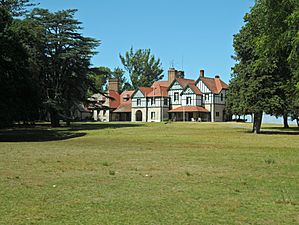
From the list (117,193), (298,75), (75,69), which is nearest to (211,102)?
(75,69)

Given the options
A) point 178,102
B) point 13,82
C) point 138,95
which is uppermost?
point 138,95

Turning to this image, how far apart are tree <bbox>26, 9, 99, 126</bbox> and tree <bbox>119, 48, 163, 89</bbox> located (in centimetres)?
7638

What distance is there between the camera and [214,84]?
304 ft

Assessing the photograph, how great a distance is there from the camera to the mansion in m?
89.8

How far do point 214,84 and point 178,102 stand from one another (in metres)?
8.70

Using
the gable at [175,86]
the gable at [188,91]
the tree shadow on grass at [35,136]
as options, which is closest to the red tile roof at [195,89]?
the gable at [188,91]

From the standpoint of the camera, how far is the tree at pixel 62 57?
184 ft

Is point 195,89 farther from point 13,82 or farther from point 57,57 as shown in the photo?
point 13,82

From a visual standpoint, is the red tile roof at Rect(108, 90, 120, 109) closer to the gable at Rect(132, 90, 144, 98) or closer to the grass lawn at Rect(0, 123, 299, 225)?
the gable at Rect(132, 90, 144, 98)

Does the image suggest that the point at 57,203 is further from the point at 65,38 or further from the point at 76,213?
the point at 65,38

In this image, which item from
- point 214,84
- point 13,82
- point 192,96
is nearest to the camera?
point 13,82

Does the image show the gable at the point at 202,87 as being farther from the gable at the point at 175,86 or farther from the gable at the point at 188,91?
the gable at the point at 175,86

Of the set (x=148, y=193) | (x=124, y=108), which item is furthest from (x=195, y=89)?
(x=148, y=193)

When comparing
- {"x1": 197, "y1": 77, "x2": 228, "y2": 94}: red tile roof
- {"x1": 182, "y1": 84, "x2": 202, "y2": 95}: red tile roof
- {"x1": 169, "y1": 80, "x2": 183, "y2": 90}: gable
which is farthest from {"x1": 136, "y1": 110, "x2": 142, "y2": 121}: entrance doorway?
{"x1": 197, "y1": 77, "x2": 228, "y2": 94}: red tile roof
